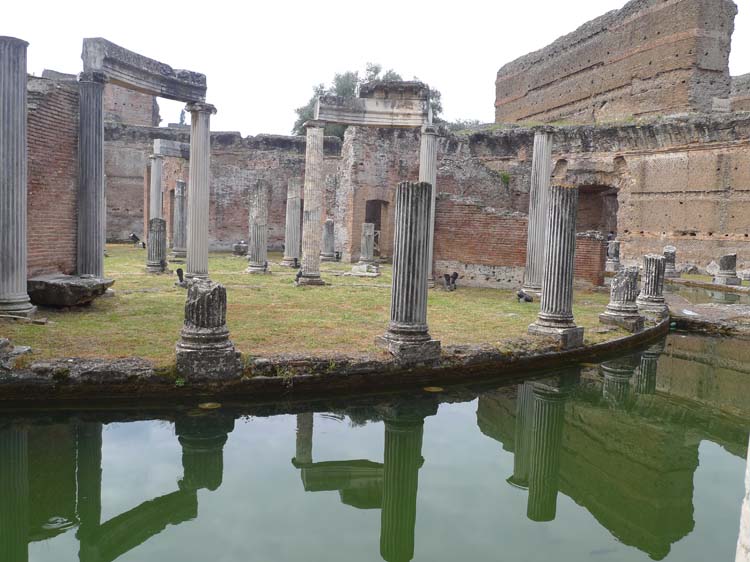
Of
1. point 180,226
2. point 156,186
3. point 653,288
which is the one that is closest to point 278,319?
point 653,288

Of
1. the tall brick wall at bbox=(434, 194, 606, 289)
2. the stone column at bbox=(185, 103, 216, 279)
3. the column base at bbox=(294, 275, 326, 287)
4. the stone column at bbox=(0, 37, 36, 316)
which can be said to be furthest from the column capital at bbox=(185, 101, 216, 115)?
the tall brick wall at bbox=(434, 194, 606, 289)

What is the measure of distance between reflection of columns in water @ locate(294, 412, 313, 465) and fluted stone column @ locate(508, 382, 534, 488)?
1619 mm

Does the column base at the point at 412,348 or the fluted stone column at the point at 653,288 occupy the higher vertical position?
the fluted stone column at the point at 653,288

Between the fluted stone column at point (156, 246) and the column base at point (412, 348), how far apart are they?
978cm

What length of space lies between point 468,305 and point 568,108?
23.2m

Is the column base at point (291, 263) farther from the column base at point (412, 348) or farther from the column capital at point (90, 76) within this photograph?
the column base at point (412, 348)

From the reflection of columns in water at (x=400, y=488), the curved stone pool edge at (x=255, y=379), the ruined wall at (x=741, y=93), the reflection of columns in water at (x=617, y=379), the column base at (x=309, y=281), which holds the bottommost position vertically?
the reflection of columns in water at (x=400, y=488)

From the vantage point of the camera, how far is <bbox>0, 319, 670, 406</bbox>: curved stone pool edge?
5.52 meters

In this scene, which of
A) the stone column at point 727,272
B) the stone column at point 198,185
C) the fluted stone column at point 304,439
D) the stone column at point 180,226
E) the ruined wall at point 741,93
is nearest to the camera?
the fluted stone column at point 304,439

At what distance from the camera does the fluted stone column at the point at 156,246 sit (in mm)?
14977

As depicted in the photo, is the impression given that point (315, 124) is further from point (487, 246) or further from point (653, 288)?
point (653, 288)

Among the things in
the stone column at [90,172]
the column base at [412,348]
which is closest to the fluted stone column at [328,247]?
the stone column at [90,172]

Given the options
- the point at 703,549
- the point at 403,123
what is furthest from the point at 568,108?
the point at 703,549

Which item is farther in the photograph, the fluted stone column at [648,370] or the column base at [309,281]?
the column base at [309,281]
